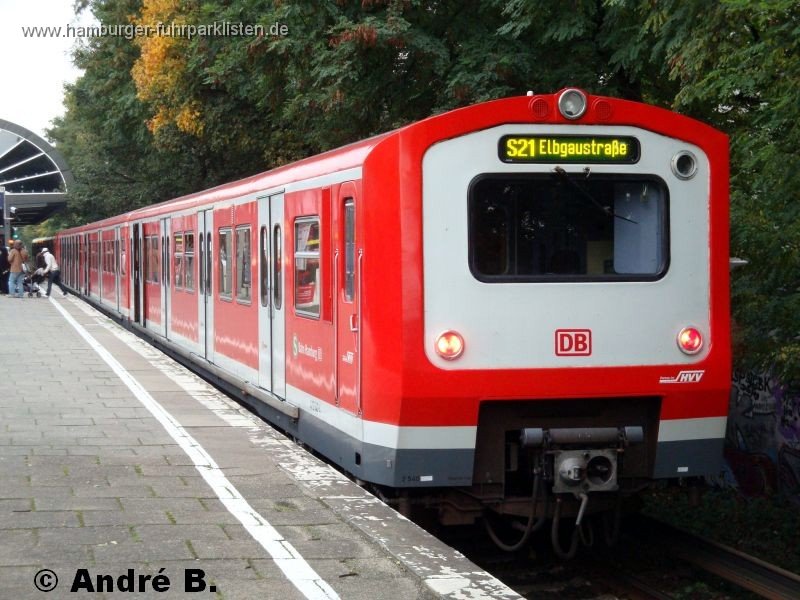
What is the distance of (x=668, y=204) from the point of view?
825cm

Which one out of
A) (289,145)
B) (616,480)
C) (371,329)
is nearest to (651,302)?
(616,480)

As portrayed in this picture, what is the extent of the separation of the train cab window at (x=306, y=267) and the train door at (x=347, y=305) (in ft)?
2.41

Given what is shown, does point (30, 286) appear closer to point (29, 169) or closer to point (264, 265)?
point (264, 265)

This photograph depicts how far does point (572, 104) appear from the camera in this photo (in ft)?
26.7

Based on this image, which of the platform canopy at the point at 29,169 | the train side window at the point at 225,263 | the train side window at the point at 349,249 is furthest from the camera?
the platform canopy at the point at 29,169

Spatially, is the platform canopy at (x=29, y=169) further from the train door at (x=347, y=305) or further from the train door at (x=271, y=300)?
the train door at (x=347, y=305)

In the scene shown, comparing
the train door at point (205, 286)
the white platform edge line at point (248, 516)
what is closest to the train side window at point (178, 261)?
the train door at point (205, 286)

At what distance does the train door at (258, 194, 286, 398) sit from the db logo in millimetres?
3596

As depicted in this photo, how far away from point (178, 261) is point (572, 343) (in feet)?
38.5

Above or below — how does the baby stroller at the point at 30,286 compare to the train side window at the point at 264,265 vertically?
below

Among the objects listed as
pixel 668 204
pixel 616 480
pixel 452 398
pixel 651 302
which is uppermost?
pixel 668 204

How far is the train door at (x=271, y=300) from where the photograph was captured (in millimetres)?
11188

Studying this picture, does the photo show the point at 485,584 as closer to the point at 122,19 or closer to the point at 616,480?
the point at 616,480

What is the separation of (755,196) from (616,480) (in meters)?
3.76
